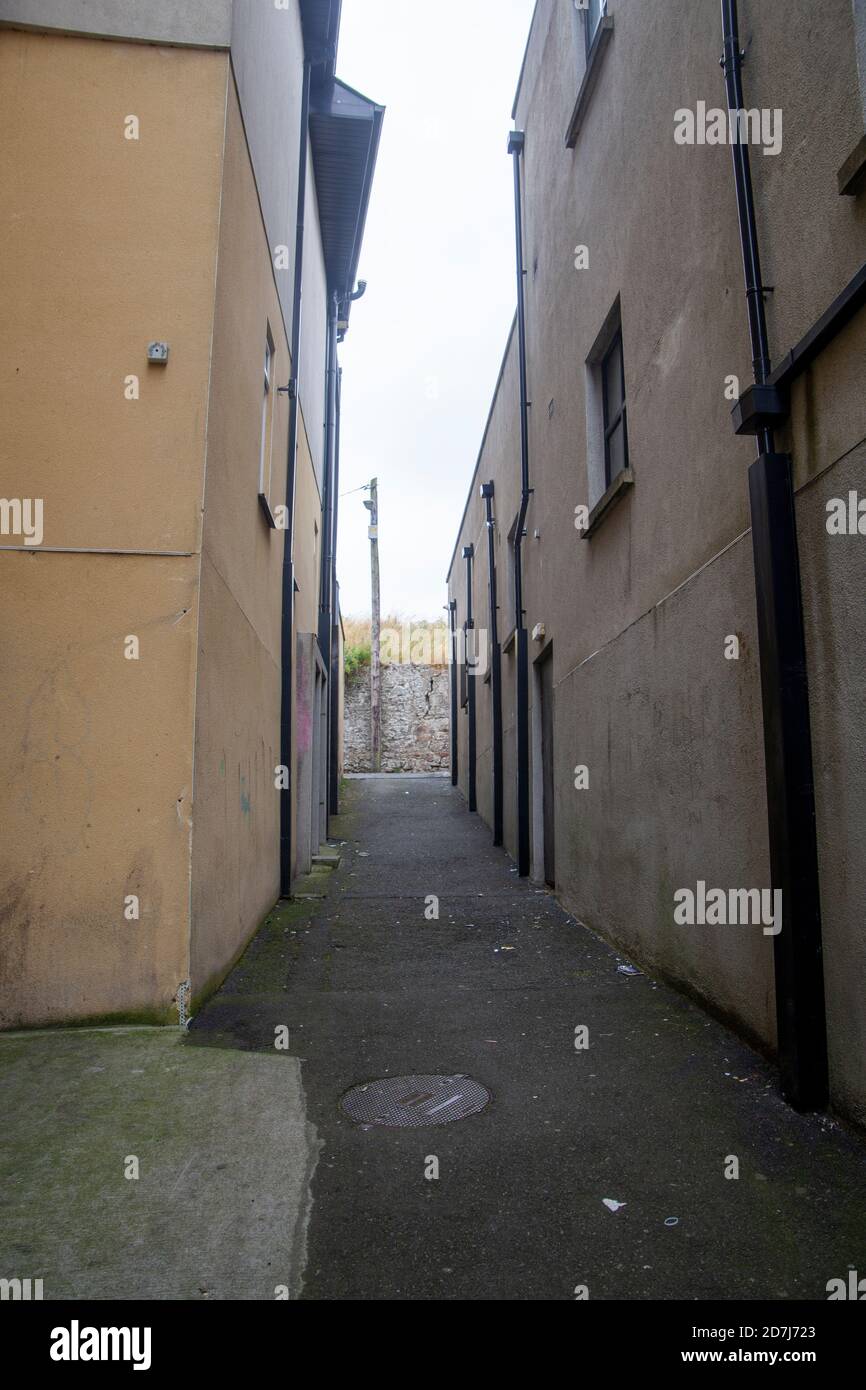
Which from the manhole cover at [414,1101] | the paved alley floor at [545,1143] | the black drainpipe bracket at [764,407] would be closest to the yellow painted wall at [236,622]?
the paved alley floor at [545,1143]

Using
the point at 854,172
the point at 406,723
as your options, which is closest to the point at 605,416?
the point at 854,172

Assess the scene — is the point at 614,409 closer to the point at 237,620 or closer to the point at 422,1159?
the point at 237,620

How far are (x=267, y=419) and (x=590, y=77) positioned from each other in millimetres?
3474

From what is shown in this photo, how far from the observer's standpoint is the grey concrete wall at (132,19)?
4625 mm

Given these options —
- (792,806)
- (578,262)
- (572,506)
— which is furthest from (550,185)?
(792,806)

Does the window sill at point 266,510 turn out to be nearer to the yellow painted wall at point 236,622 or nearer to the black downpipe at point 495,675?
the yellow painted wall at point 236,622

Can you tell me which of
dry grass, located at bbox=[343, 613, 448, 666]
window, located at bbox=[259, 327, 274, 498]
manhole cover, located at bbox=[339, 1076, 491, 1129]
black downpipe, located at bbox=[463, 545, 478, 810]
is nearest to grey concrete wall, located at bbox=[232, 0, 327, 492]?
window, located at bbox=[259, 327, 274, 498]

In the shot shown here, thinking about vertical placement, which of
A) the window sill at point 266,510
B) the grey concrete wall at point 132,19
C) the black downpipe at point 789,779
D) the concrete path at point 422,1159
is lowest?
the concrete path at point 422,1159

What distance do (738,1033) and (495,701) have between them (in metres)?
8.24

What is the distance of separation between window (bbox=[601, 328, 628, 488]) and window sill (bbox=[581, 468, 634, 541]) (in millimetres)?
245

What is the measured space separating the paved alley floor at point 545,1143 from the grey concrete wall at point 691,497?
0.95ft

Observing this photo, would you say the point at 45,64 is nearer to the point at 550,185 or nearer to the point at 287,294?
the point at 287,294

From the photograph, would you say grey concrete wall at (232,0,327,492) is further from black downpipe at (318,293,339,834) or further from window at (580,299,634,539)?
window at (580,299,634,539)

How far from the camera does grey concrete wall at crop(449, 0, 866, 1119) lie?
9.63 ft
